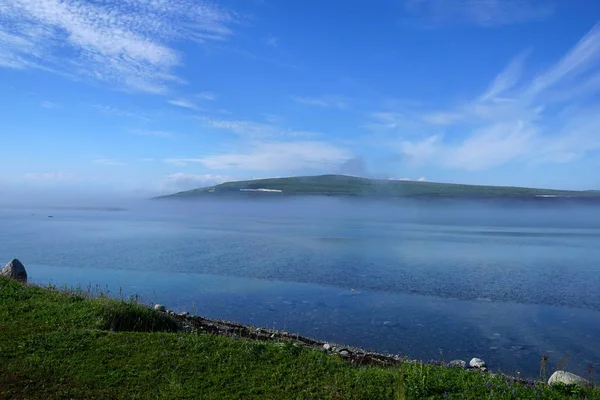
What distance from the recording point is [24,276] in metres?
20.5

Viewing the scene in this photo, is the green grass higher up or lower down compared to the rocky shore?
higher up

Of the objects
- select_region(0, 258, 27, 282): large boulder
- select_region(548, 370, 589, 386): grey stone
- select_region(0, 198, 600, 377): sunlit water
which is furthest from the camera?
select_region(0, 258, 27, 282): large boulder

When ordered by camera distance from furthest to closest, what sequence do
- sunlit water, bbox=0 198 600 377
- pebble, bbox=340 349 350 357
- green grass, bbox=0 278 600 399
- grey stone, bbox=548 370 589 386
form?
1. sunlit water, bbox=0 198 600 377
2. pebble, bbox=340 349 350 357
3. grey stone, bbox=548 370 589 386
4. green grass, bbox=0 278 600 399

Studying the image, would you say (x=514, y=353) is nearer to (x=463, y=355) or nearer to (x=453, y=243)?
(x=463, y=355)

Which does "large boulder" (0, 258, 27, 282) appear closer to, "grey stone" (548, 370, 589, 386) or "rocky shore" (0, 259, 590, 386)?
"rocky shore" (0, 259, 590, 386)

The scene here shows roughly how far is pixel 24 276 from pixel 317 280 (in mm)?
14020

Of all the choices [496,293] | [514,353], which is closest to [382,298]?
[496,293]

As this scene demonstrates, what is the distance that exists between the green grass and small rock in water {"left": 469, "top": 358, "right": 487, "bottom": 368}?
3.67 m

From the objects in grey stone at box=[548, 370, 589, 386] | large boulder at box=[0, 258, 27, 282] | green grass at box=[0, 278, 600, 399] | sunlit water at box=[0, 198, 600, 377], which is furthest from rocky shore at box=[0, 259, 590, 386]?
large boulder at box=[0, 258, 27, 282]

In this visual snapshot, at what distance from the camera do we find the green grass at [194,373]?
26.6 feet

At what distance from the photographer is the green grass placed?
26.6 ft

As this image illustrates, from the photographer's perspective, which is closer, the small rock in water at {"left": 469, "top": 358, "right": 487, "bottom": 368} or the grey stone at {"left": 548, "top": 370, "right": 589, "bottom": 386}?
the grey stone at {"left": 548, "top": 370, "right": 589, "bottom": 386}

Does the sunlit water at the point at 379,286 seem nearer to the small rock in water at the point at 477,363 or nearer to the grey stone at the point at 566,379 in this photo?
the small rock in water at the point at 477,363

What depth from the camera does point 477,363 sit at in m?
12.9
